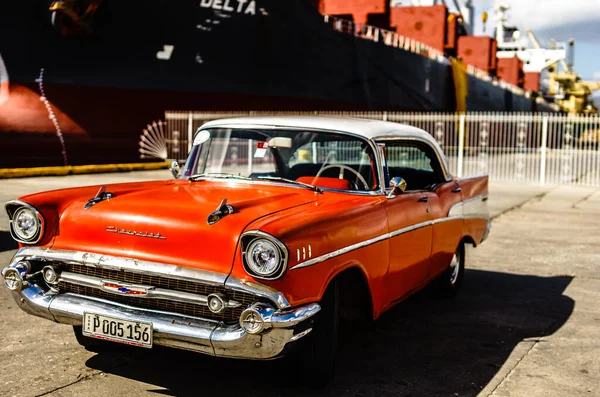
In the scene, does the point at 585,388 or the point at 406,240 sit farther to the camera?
the point at 406,240

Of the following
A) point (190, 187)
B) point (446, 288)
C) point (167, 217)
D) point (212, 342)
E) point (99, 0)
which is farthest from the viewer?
point (99, 0)

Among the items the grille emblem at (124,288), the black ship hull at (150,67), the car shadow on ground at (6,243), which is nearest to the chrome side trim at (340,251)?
the grille emblem at (124,288)

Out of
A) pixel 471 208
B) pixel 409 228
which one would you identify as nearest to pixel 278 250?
pixel 409 228

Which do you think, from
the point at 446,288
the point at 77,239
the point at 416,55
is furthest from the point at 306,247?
the point at 416,55

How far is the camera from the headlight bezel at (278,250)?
10.0ft

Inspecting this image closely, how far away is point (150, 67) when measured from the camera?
16.7m

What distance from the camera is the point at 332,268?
3.39m

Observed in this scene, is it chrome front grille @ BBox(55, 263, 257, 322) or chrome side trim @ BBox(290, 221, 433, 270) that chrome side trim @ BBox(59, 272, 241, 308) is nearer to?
chrome front grille @ BBox(55, 263, 257, 322)

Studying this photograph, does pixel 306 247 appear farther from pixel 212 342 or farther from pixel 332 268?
pixel 212 342

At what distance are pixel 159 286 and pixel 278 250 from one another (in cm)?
67

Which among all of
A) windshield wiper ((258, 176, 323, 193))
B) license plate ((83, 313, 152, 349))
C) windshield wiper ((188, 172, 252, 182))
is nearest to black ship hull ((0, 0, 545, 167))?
windshield wiper ((188, 172, 252, 182))

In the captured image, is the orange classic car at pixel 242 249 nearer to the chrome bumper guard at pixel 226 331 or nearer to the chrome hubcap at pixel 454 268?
the chrome bumper guard at pixel 226 331

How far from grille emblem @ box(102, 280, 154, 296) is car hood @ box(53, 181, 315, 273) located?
0.49ft

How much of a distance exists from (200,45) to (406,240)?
14.1m
